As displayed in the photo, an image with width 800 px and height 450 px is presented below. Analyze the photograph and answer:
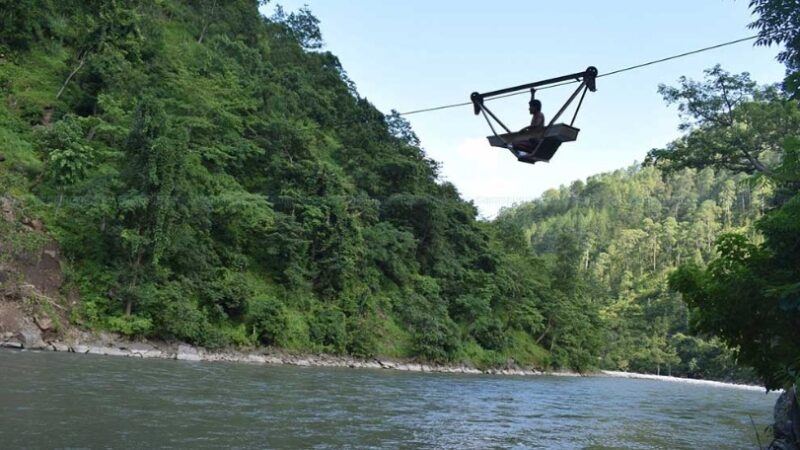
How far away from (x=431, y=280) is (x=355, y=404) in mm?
28645

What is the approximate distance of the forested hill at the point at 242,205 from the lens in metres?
26.7

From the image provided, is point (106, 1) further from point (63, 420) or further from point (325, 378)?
point (325, 378)

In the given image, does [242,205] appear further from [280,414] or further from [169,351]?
[280,414]

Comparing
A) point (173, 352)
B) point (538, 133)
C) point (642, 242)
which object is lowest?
point (173, 352)

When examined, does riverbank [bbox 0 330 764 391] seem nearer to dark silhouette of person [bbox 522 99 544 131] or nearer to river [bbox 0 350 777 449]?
river [bbox 0 350 777 449]

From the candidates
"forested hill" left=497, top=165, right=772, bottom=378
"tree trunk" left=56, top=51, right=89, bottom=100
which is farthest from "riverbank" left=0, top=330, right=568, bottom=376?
"forested hill" left=497, top=165, right=772, bottom=378

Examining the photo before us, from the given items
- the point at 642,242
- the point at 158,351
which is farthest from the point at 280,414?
the point at 642,242

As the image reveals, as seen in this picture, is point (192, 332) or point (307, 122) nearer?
point (192, 332)

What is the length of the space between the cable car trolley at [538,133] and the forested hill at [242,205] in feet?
15.4

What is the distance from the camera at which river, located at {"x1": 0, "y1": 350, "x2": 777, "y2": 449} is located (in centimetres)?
968

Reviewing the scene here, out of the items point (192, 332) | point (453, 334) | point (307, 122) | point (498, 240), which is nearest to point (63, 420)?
point (192, 332)

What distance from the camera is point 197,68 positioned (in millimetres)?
42781

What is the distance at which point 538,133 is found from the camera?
7566mm

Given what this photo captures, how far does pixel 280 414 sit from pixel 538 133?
884 cm
